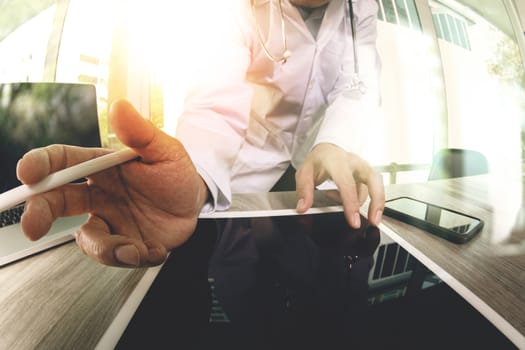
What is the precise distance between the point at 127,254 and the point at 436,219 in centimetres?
38

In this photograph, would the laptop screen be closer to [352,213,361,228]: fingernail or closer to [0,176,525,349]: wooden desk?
[0,176,525,349]: wooden desk

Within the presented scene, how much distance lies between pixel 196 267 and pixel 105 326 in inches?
3.3

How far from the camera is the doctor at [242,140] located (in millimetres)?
247

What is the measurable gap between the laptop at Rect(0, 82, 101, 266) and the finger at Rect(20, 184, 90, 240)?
0.28ft

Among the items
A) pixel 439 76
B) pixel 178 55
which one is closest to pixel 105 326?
pixel 178 55

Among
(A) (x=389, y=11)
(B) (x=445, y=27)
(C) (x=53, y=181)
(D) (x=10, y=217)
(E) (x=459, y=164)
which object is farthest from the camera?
(A) (x=389, y=11)

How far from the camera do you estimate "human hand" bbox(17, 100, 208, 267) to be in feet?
→ 0.72

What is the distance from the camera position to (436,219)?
0.35m

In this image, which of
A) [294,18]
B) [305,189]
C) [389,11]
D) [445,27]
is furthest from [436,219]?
[389,11]

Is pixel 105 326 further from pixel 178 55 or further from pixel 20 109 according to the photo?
pixel 178 55

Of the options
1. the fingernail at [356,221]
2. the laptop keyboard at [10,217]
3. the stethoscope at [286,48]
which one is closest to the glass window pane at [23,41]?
the laptop keyboard at [10,217]

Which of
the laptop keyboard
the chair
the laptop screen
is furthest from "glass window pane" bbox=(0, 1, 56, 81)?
the chair

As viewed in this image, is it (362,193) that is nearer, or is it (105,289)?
(105,289)

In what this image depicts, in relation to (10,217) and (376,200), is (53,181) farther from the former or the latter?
(376,200)
